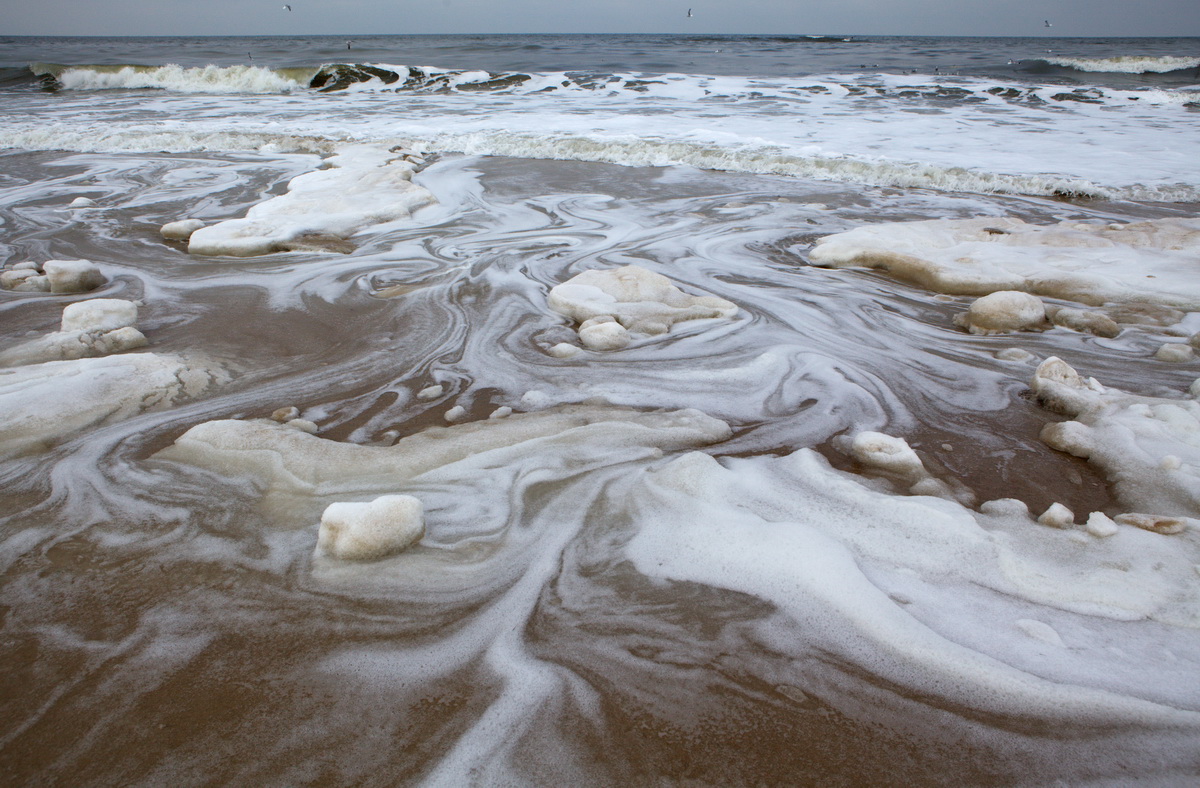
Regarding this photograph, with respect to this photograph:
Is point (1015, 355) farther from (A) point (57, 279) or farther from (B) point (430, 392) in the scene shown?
(A) point (57, 279)

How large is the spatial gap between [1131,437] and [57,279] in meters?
5.81

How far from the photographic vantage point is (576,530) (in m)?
2.10

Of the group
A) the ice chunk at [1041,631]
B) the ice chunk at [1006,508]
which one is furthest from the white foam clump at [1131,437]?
the ice chunk at [1041,631]

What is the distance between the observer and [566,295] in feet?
12.8

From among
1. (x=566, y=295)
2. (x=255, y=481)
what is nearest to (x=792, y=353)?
(x=566, y=295)

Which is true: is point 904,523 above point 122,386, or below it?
above

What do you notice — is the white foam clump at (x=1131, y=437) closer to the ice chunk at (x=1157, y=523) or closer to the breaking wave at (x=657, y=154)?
the ice chunk at (x=1157, y=523)

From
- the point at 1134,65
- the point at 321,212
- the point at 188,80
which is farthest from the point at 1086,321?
the point at 1134,65

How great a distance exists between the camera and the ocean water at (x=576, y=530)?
1405 mm

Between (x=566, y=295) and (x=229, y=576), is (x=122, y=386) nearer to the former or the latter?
(x=229, y=576)

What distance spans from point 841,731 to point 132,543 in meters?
2.06

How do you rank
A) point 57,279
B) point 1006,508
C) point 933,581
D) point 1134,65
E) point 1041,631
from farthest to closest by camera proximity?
point 1134,65
point 57,279
point 1006,508
point 933,581
point 1041,631

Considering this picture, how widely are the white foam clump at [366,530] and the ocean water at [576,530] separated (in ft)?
0.20

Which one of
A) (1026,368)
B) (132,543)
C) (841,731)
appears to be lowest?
(132,543)
